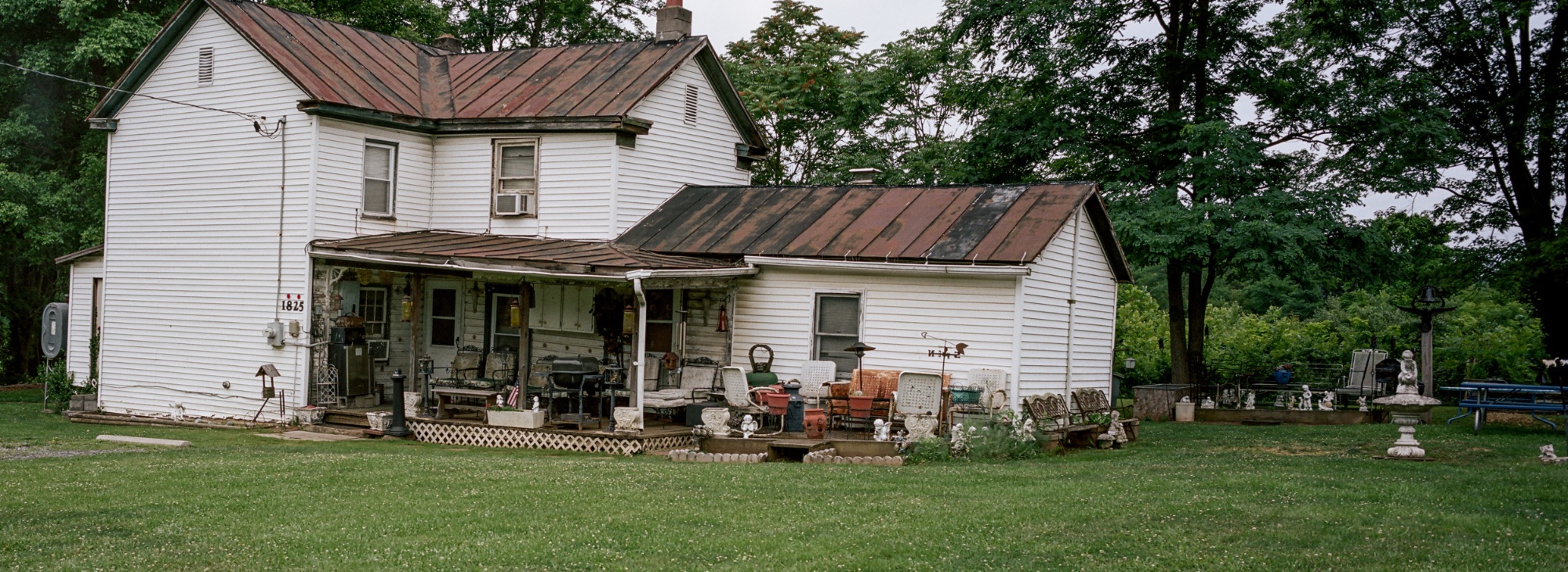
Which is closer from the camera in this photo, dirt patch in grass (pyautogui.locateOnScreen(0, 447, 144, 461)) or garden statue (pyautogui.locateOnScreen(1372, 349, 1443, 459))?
garden statue (pyautogui.locateOnScreen(1372, 349, 1443, 459))

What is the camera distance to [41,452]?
50.6 ft

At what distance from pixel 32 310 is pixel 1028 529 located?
1189 inches

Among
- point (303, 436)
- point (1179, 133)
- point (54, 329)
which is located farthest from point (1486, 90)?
point (54, 329)

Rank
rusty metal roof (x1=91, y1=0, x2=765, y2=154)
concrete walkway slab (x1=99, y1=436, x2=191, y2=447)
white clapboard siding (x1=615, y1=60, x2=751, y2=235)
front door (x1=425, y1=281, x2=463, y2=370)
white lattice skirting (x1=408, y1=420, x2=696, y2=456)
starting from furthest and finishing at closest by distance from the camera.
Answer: front door (x1=425, y1=281, x2=463, y2=370) < white clapboard siding (x1=615, y1=60, x2=751, y2=235) < rusty metal roof (x1=91, y1=0, x2=765, y2=154) < concrete walkway slab (x1=99, y1=436, x2=191, y2=447) < white lattice skirting (x1=408, y1=420, x2=696, y2=456)

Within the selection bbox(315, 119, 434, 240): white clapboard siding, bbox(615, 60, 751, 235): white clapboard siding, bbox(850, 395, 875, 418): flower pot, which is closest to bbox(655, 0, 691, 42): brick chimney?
bbox(615, 60, 751, 235): white clapboard siding

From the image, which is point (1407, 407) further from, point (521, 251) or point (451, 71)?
point (451, 71)

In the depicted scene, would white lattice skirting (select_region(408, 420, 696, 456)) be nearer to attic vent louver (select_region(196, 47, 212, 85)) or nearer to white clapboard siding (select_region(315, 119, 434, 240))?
white clapboard siding (select_region(315, 119, 434, 240))

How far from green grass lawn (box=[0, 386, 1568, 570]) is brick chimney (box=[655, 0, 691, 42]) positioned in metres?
9.64

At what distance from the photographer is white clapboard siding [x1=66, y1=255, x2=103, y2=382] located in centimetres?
2244

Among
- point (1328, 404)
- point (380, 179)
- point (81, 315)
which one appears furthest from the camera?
point (81, 315)

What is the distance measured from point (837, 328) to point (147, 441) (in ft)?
32.2

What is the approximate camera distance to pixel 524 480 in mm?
12109

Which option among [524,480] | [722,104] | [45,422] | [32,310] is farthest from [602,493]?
[32,310]

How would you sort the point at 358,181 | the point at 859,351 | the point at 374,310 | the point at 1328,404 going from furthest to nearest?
the point at 1328,404
the point at 374,310
the point at 358,181
the point at 859,351
